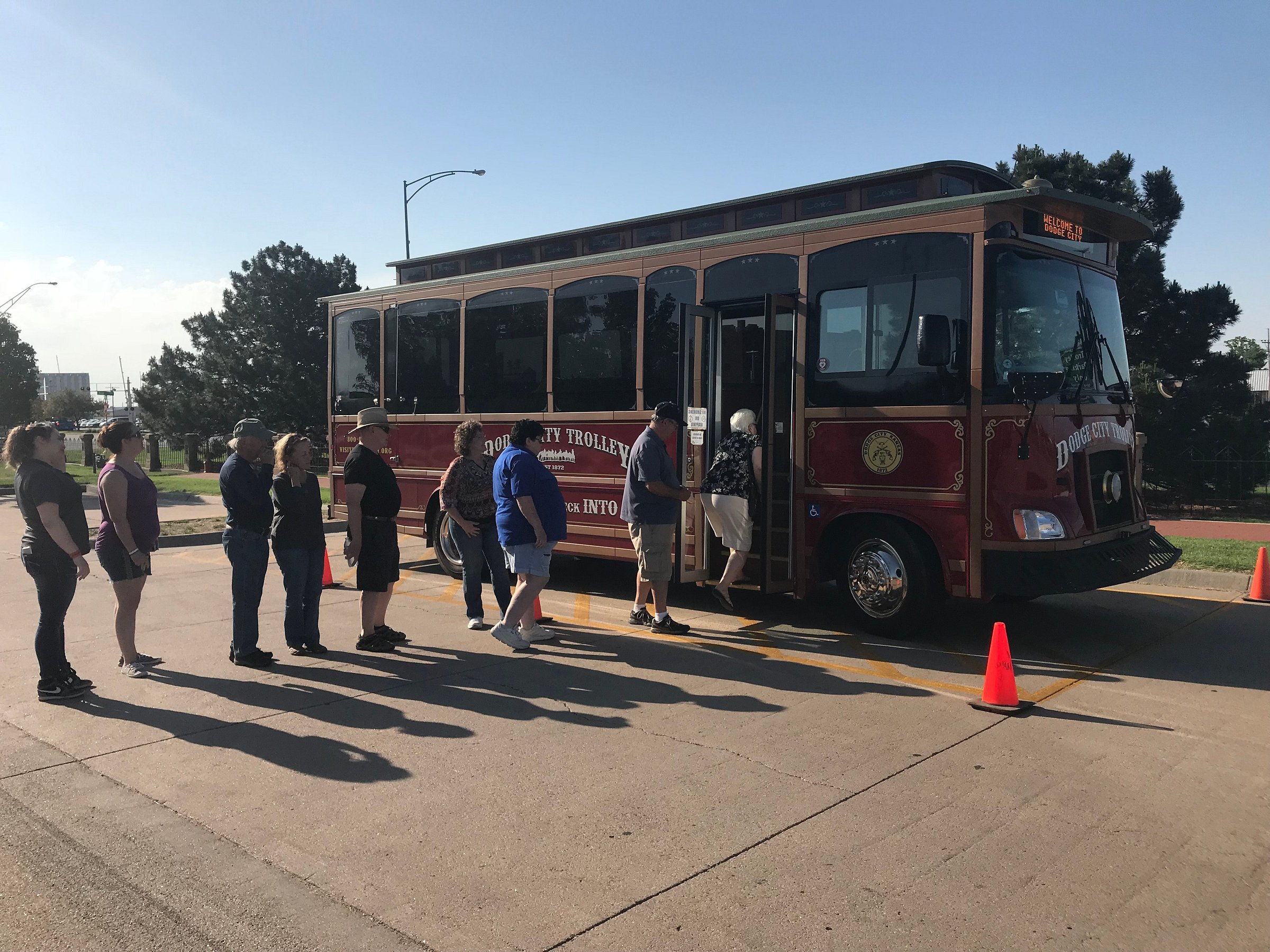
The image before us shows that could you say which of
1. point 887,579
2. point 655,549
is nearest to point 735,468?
point 655,549

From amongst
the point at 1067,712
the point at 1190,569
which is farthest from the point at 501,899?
the point at 1190,569

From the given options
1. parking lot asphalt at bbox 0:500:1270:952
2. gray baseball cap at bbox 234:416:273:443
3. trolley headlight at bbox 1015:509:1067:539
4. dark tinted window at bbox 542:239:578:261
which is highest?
dark tinted window at bbox 542:239:578:261

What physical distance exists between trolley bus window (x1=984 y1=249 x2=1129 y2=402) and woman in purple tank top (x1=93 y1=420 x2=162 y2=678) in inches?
239

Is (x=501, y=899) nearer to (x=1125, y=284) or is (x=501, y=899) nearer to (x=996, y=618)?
(x=996, y=618)

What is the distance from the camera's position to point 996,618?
8758 millimetres

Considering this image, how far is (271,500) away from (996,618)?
6231 millimetres

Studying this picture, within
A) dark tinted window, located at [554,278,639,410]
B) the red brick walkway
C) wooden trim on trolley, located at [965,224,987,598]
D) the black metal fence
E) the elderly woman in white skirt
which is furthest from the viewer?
the black metal fence

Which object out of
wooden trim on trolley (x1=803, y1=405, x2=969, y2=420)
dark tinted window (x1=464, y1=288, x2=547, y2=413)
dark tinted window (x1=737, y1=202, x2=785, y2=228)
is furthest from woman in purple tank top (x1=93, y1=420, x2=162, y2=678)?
dark tinted window (x1=737, y1=202, x2=785, y2=228)

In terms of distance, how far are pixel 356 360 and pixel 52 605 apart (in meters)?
6.87

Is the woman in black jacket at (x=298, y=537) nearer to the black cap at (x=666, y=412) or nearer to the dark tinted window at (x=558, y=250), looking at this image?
the black cap at (x=666, y=412)

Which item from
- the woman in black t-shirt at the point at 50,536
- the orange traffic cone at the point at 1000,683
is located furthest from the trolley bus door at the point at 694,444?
the woman in black t-shirt at the point at 50,536

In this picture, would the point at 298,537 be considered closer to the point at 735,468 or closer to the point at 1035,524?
the point at 735,468

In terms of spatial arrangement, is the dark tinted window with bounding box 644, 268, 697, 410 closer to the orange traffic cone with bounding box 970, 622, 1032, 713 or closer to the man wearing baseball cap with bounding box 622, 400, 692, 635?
the man wearing baseball cap with bounding box 622, 400, 692, 635

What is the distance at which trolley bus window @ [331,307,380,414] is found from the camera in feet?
40.9
